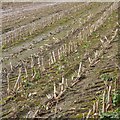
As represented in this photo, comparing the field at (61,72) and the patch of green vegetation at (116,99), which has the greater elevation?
the patch of green vegetation at (116,99)

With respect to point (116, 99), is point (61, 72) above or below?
below

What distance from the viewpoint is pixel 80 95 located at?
9961 millimetres

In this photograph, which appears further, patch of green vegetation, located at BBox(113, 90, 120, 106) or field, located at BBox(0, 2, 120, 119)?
field, located at BBox(0, 2, 120, 119)

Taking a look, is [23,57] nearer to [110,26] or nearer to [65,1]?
[110,26]

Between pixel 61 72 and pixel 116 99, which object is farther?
pixel 61 72

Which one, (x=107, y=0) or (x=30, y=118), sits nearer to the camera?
(x=30, y=118)

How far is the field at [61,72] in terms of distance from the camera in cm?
899

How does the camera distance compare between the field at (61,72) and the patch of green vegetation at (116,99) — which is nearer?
the patch of green vegetation at (116,99)

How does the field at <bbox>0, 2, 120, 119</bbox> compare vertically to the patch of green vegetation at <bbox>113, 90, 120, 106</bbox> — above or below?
below

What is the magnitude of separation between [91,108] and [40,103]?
4.49 feet

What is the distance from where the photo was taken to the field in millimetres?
8992

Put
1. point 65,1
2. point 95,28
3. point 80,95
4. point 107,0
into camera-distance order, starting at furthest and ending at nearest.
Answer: point 65,1
point 107,0
point 95,28
point 80,95

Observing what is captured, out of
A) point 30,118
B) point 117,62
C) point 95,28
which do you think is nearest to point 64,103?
point 30,118

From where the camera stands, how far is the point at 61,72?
39.6ft
